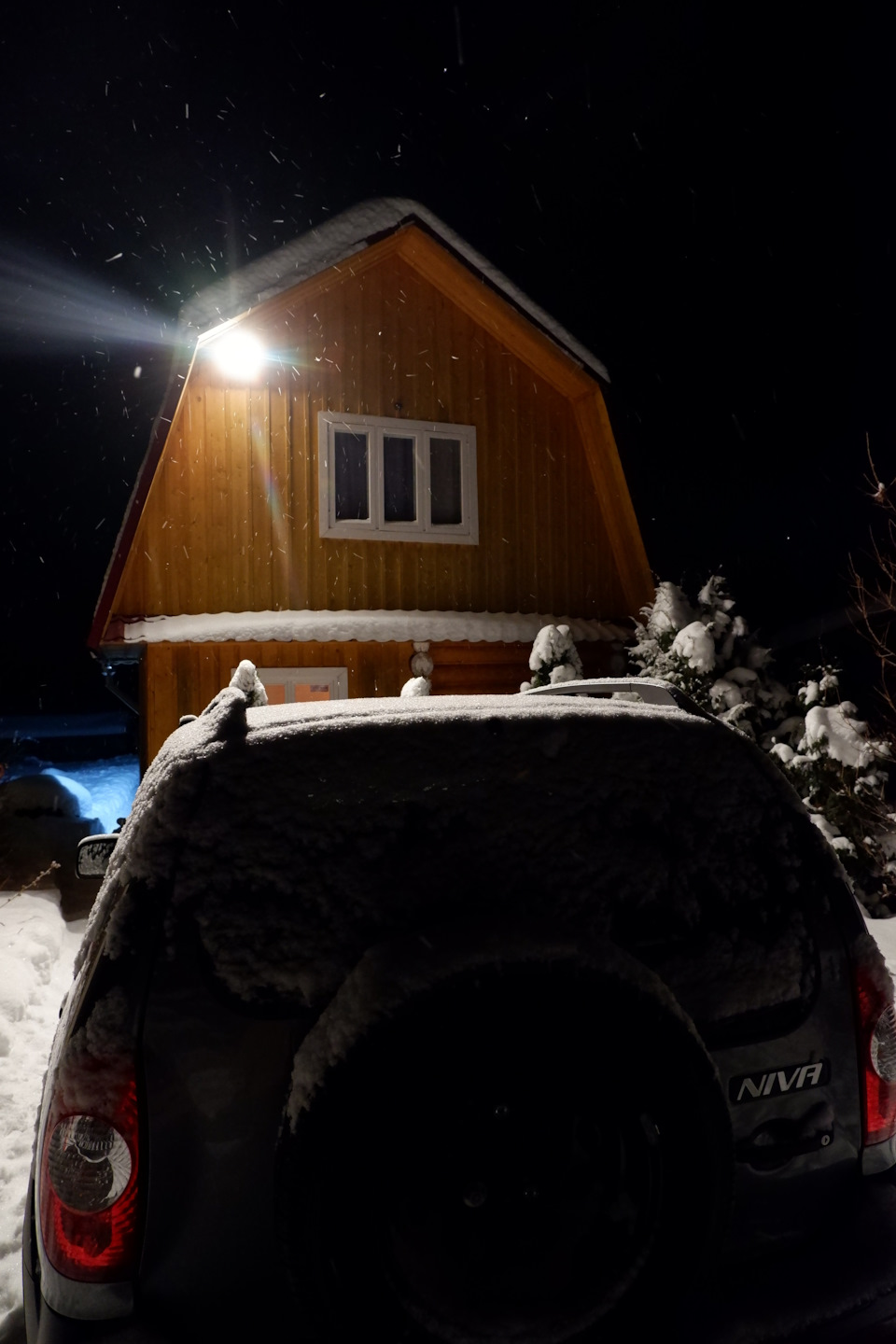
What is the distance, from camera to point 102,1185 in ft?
4.81

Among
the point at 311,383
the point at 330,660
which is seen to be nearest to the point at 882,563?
the point at 330,660

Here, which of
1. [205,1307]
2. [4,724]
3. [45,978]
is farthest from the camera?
[4,724]

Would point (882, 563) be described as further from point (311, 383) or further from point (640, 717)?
point (640, 717)

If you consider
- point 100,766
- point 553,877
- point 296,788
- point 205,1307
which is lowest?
point 100,766

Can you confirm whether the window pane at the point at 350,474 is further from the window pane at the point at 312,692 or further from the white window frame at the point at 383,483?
the window pane at the point at 312,692

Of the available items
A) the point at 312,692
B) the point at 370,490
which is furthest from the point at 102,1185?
the point at 370,490

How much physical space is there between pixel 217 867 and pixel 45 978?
5.50 meters

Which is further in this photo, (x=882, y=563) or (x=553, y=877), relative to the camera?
(x=882, y=563)

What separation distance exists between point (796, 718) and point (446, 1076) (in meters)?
9.33

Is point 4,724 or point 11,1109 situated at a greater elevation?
point 11,1109

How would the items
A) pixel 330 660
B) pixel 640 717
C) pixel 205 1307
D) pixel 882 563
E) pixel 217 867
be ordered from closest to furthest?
pixel 205 1307 → pixel 217 867 → pixel 640 717 → pixel 882 563 → pixel 330 660

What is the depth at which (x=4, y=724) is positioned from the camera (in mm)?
49344

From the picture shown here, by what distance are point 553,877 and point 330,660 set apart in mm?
8834

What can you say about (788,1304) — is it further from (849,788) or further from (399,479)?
(399,479)
